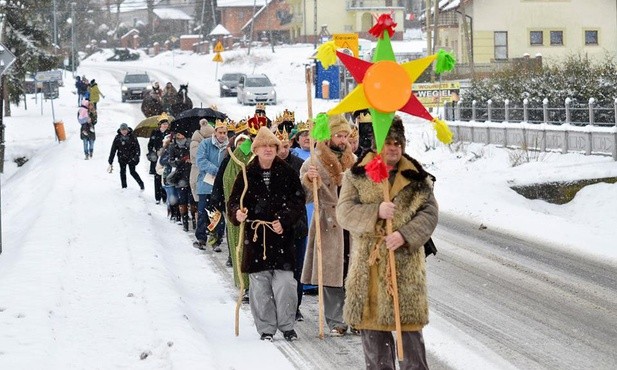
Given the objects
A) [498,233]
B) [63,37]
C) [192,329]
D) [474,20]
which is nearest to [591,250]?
[498,233]

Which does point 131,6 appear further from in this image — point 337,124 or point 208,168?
point 337,124

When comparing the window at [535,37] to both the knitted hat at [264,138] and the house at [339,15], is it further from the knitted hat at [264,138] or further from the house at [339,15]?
the knitted hat at [264,138]

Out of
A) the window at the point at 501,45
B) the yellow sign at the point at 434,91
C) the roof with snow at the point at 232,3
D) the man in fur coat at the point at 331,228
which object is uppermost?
the roof with snow at the point at 232,3

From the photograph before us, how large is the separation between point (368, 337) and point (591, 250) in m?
8.71

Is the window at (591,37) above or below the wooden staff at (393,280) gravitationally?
above

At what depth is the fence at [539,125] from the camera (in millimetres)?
23656

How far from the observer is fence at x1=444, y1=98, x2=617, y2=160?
23656mm

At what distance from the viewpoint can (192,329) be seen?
9609mm

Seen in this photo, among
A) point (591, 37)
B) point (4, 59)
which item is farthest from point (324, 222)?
point (591, 37)

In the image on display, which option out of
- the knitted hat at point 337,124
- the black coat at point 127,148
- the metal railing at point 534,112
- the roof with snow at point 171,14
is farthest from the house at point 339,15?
the knitted hat at point 337,124

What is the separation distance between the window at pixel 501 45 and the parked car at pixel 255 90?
15.3m

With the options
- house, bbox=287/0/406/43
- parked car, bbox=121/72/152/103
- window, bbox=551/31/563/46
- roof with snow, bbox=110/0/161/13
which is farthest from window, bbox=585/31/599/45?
roof with snow, bbox=110/0/161/13

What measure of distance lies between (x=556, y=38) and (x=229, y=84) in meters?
18.5

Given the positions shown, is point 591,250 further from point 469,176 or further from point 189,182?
point 469,176
